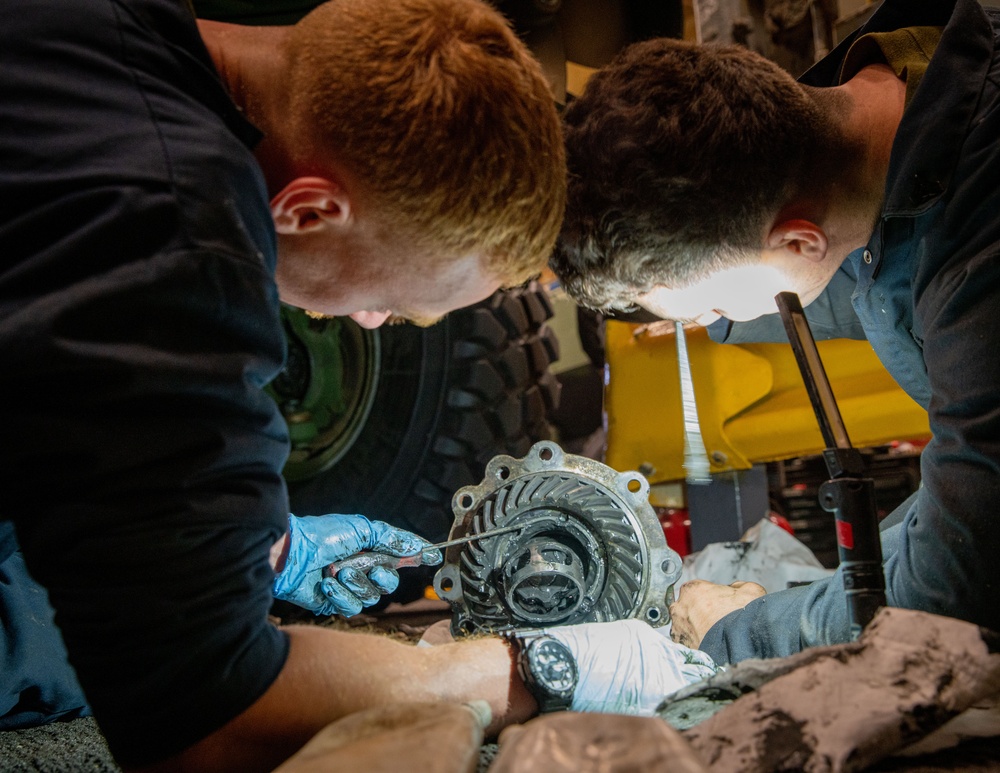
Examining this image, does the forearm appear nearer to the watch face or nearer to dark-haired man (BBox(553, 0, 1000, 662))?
the watch face

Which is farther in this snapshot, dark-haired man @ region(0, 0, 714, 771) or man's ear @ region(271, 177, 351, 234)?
man's ear @ region(271, 177, 351, 234)

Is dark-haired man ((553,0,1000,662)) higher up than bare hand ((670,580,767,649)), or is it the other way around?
dark-haired man ((553,0,1000,662))

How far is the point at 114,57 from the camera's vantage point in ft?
2.80

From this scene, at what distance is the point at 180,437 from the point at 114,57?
19.3 inches

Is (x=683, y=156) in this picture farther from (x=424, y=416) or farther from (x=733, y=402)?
(x=733, y=402)

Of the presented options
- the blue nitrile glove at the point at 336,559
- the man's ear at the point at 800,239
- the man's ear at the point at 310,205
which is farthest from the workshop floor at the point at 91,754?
the man's ear at the point at 800,239

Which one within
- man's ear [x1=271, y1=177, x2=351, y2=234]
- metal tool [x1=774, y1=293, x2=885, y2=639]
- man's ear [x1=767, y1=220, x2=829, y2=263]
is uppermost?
man's ear [x1=271, y1=177, x2=351, y2=234]

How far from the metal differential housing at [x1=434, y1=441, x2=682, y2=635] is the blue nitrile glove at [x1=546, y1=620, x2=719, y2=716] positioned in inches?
11.1

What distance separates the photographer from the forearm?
2.88 feet

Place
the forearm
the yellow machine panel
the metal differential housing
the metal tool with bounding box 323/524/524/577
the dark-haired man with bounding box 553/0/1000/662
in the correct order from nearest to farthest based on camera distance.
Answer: the forearm → the dark-haired man with bounding box 553/0/1000/662 → the metal differential housing → the metal tool with bounding box 323/524/524/577 → the yellow machine panel

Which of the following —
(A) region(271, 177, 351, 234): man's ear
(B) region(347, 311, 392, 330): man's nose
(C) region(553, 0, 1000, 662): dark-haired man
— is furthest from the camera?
(B) region(347, 311, 392, 330): man's nose

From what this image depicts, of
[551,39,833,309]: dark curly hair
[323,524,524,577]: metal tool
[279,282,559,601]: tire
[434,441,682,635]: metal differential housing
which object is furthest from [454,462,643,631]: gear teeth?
[279,282,559,601]: tire

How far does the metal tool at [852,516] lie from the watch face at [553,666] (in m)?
0.47

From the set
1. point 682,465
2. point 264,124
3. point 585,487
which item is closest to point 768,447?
point 682,465
